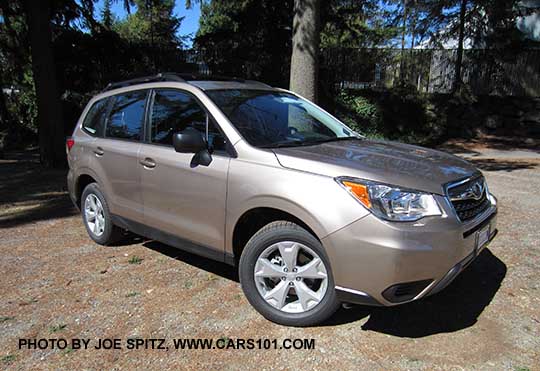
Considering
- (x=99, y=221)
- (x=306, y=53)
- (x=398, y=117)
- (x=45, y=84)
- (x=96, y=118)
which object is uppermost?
(x=306, y=53)

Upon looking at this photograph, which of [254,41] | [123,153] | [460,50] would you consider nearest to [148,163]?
[123,153]

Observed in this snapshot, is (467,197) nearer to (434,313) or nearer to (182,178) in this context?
(434,313)

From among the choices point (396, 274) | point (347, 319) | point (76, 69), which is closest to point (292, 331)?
point (347, 319)

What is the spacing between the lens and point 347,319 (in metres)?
3.38

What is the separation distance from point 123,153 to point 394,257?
2832 mm

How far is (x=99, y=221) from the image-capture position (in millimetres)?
4984

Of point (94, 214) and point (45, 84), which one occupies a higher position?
point (45, 84)

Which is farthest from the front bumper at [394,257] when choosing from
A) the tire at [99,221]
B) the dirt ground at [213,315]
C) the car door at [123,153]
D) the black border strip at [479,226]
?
the tire at [99,221]

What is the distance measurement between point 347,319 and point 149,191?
6.75ft

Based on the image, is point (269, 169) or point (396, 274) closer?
point (396, 274)

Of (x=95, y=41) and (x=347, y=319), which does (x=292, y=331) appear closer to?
(x=347, y=319)

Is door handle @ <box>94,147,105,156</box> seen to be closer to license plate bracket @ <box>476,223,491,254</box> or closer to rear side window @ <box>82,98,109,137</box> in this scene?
rear side window @ <box>82,98,109,137</box>

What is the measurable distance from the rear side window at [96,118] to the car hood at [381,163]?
2.45m

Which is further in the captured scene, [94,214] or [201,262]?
[94,214]
